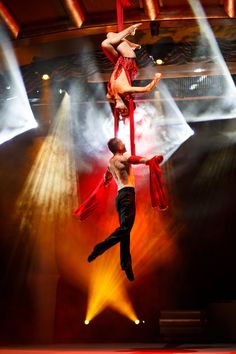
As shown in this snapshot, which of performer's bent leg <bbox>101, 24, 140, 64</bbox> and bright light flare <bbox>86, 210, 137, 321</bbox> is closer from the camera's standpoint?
performer's bent leg <bbox>101, 24, 140, 64</bbox>

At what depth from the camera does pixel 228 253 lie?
507cm

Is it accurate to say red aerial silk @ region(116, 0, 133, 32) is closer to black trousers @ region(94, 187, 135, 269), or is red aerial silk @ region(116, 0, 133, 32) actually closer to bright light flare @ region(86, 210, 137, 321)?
black trousers @ region(94, 187, 135, 269)

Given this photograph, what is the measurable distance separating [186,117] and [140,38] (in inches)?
48.7

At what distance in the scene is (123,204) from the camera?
2.98m

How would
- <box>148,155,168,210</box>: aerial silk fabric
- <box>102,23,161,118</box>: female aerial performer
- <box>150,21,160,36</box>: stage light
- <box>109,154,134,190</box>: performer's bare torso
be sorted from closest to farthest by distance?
1. <box>148,155,168,210</box>: aerial silk fabric
2. <box>102,23,161,118</box>: female aerial performer
3. <box>109,154,134,190</box>: performer's bare torso
4. <box>150,21,160,36</box>: stage light

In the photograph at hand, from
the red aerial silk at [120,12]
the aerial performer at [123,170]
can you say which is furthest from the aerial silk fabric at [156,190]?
the red aerial silk at [120,12]

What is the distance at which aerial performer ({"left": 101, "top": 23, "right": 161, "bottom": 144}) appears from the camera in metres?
2.95

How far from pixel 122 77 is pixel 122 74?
24mm

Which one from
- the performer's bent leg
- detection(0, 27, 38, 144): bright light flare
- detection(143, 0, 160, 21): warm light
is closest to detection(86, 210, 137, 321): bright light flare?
detection(0, 27, 38, 144): bright light flare

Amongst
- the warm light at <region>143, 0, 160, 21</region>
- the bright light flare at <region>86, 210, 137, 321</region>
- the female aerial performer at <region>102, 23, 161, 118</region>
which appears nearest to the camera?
the female aerial performer at <region>102, 23, 161, 118</region>

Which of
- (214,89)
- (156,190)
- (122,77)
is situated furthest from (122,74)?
(214,89)

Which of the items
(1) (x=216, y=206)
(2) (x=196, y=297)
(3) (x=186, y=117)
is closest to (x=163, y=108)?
(3) (x=186, y=117)

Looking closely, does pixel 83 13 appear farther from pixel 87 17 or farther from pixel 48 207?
pixel 48 207

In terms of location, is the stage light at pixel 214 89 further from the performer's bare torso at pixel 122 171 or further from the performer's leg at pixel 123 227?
the performer's leg at pixel 123 227
